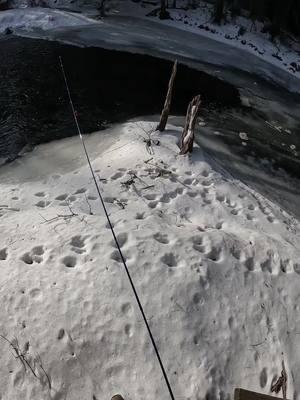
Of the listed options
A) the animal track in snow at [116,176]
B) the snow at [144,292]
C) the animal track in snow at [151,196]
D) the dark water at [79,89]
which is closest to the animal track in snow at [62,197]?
the snow at [144,292]

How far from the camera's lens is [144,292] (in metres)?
5.27

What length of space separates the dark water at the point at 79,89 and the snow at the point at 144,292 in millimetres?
4320

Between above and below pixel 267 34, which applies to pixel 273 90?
below

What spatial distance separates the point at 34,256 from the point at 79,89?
10246mm

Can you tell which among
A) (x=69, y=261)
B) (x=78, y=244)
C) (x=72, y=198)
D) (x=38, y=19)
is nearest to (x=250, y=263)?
(x=78, y=244)

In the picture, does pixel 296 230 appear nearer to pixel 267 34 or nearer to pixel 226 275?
pixel 226 275

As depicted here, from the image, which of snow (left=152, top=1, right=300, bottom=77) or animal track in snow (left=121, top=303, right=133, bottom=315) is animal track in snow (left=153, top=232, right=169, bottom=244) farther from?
snow (left=152, top=1, right=300, bottom=77)

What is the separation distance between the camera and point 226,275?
5.83m

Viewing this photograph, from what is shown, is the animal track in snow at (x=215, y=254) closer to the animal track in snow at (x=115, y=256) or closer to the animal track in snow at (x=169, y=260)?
the animal track in snow at (x=169, y=260)

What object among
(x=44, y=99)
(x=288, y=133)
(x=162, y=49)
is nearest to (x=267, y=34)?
(x=162, y=49)

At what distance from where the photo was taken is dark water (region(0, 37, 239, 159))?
11921 mm

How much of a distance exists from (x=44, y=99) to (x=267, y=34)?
13.8 m

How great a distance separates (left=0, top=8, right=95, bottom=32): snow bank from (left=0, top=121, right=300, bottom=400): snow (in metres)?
15.9

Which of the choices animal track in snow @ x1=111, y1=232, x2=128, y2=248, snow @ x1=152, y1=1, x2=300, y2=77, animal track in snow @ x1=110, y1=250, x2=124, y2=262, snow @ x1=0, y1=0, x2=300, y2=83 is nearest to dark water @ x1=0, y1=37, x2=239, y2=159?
snow @ x1=0, y1=0, x2=300, y2=83
